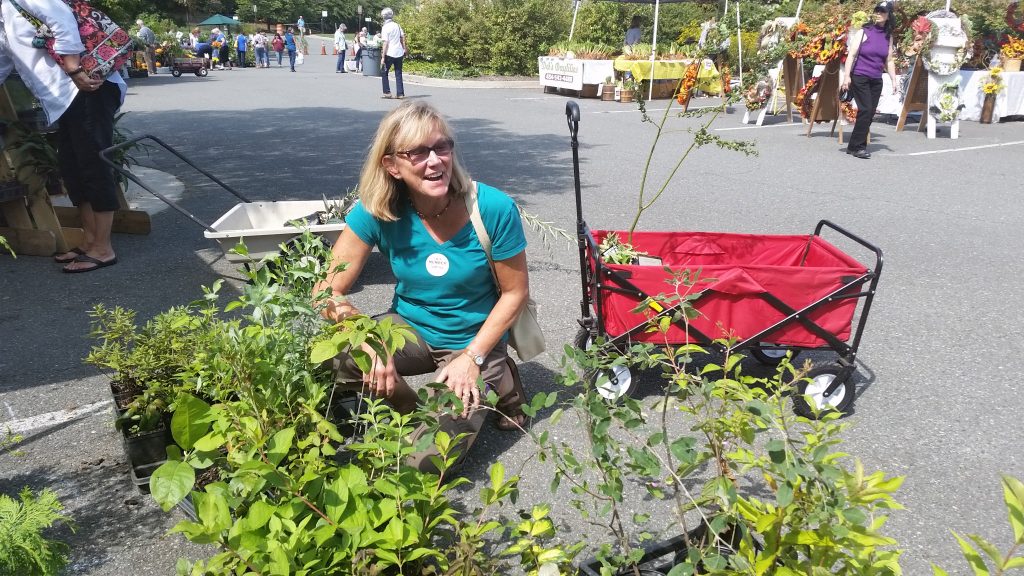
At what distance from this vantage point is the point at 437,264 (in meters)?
2.75

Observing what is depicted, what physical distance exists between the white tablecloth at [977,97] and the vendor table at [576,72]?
5923 millimetres

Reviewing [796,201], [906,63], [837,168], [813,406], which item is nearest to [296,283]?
[813,406]

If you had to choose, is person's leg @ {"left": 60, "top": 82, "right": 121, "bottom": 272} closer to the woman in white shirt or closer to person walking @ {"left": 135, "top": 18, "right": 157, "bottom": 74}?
the woman in white shirt

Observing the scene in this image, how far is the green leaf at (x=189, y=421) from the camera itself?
65.2 inches

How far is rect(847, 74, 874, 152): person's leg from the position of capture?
9.02 meters

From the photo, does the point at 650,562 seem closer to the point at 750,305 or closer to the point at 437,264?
the point at 437,264

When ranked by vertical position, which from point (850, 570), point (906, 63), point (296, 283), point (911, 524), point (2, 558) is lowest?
point (911, 524)

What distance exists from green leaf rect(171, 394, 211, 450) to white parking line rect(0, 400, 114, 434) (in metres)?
1.90

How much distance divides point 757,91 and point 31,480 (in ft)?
37.8

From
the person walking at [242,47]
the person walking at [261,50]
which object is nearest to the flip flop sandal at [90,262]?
the person walking at [261,50]

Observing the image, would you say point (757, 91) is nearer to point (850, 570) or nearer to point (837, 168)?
point (837, 168)

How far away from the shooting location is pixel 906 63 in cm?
1198

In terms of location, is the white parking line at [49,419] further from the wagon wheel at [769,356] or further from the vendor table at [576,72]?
the vendor table at [576,72]

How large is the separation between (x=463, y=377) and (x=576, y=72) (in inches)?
593
